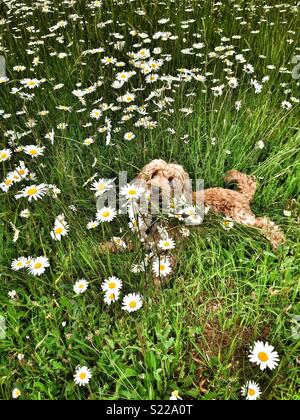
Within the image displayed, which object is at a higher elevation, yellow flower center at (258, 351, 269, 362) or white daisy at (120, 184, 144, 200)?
white daisy at (120, 184, 144, 200)

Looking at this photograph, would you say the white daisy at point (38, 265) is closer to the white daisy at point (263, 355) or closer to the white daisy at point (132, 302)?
the white daisy at point (132, 302)

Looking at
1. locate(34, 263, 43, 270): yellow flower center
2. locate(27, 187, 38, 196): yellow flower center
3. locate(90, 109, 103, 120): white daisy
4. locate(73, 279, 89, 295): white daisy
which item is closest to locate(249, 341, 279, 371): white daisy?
locate(73, 279, 89, 295): white daisy

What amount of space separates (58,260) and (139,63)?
1514 millimetres

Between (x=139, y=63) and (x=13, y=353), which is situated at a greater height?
(x=139, y=63)

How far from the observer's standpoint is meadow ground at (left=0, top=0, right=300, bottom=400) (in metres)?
1.57

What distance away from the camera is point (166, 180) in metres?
2.06

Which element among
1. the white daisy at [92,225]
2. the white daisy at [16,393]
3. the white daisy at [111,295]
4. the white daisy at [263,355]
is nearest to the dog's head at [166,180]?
the white daisy at [92,225]

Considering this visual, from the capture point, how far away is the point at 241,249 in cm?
190

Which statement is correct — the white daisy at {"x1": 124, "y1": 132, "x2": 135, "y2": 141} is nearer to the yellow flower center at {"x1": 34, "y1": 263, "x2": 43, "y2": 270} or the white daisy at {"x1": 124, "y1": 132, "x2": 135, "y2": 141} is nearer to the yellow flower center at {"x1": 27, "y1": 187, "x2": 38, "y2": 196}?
the yellow flower center at {"x1": 27, "y1": 187, "x2": 38, "y2": 196}

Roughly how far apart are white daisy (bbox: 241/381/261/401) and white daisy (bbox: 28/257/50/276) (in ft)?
2.97

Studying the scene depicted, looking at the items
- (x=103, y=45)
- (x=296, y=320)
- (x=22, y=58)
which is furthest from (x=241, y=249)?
(x=22, y=58)

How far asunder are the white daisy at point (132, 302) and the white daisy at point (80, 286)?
173mm

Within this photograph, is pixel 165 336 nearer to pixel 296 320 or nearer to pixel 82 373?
pixel 82 373

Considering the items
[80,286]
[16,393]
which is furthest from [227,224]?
[16,393]
